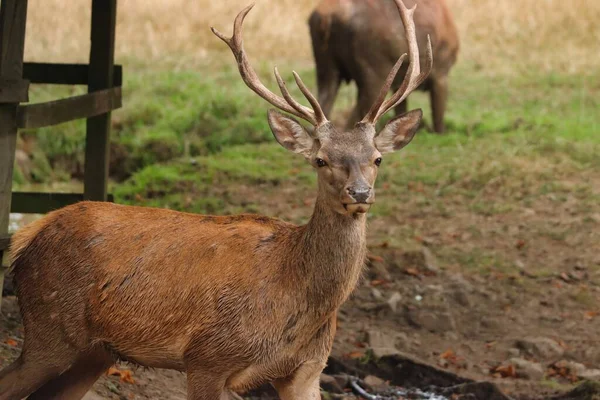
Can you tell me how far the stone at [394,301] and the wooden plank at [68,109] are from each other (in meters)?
2.56

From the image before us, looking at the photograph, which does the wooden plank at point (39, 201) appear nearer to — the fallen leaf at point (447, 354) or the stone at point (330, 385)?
the stone at point (330, 385)

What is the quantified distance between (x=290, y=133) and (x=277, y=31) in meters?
12.3

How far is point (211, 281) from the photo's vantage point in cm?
577

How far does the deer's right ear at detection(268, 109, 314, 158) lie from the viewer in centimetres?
592

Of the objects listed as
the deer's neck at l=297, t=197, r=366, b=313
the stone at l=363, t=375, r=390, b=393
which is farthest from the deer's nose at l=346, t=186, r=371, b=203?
the stone at l=363, t=375, r=390, b=393

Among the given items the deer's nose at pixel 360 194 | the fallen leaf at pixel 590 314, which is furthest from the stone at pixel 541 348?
the deer's nose at pixel 360 194

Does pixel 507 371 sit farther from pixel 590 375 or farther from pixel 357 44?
pixel 357 44

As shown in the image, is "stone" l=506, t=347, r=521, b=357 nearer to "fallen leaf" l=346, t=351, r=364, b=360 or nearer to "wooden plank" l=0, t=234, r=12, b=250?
"fallen leaf" l=346, t=351, r=364, b=360

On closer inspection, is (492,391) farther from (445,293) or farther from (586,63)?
(586,63)

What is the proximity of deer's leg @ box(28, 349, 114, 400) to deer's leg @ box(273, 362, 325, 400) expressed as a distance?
3.08ft

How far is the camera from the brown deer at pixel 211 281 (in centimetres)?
563

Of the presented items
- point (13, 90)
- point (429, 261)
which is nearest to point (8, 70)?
point (13, 90)

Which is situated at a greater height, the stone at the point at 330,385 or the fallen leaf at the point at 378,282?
the fallen leaf at the point at 378,282

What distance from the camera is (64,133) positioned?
13.6 m
